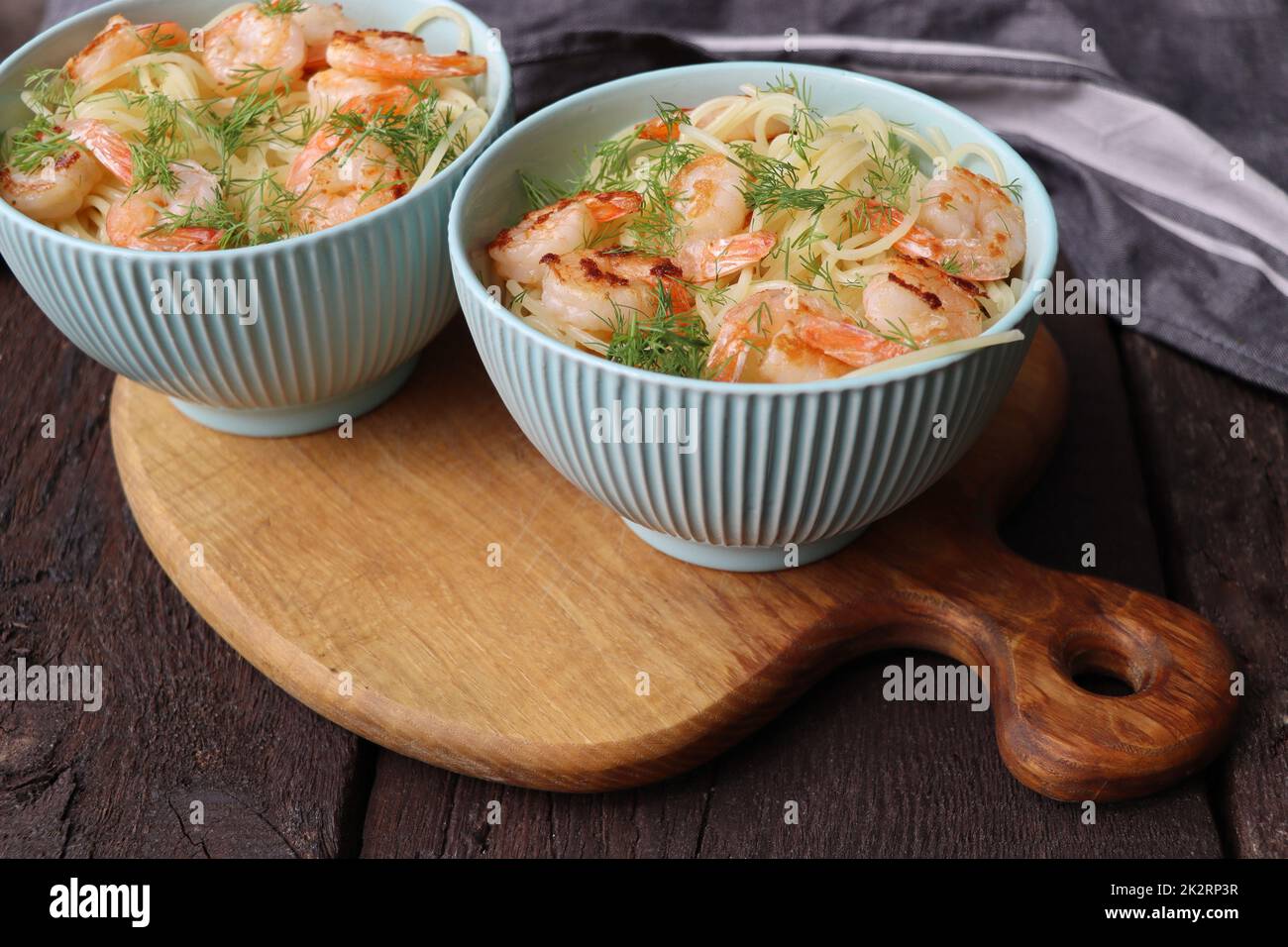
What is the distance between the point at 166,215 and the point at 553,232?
0.68 meters

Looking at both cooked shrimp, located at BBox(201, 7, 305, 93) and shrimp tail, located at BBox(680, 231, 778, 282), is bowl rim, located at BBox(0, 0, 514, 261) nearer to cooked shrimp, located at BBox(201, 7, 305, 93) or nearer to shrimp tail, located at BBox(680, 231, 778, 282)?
cooked shrimp, located at BBox(201, 7, 305, 93)

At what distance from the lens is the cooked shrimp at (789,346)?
2014 mm

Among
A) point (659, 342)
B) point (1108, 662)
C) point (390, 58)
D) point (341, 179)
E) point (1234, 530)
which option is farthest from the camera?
point (1234, 530)

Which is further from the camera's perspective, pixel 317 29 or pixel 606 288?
pixel 317 29

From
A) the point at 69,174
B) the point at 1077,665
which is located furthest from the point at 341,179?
the point at 1077,665

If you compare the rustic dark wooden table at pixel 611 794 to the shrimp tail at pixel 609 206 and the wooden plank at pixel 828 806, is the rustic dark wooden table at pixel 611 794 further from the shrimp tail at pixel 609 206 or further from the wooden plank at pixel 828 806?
the shrimp tail at pixel 609 206

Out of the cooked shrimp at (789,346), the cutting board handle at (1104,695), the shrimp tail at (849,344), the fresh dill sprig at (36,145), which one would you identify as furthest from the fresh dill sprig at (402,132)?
the cutting board handle at (1104,695)

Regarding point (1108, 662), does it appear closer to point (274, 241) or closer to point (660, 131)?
point (660, 131)

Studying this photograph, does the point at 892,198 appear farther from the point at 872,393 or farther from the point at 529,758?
the point at 529,758

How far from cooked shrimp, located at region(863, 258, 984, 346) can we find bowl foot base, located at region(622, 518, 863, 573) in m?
0.47

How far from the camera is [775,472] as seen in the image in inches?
81.6

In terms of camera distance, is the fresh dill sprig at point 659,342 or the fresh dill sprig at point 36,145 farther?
the fresh dill sprig at point 36,145

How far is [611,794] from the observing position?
2.26 metres

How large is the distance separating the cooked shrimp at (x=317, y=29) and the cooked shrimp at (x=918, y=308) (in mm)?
1300
